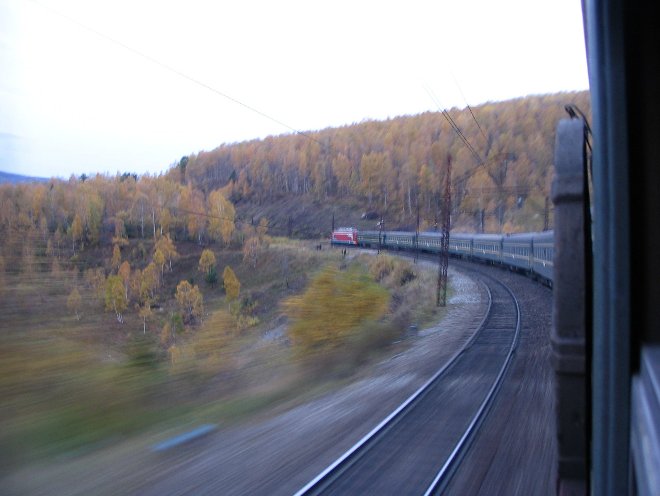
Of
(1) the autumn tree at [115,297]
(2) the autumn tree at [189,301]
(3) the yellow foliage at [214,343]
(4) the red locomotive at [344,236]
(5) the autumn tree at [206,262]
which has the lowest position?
(3) the yellow foliage at [214,343]

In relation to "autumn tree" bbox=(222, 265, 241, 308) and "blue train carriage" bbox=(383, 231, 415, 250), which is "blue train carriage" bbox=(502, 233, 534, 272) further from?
"autumn tree" bbox=(222, 265, 241, 308)

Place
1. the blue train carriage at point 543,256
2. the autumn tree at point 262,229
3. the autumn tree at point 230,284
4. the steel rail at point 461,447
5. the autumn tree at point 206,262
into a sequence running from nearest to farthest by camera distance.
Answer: the steel rail at point 461,447
the autumn tree at point 230,284
the autumn tree at point 206,262
the autumn tree at point 262,229
the blue train carriage at point 543,256

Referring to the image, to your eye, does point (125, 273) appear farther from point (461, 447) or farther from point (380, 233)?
point (380, 233)

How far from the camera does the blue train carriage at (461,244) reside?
29.2m

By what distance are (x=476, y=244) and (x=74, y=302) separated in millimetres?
25101

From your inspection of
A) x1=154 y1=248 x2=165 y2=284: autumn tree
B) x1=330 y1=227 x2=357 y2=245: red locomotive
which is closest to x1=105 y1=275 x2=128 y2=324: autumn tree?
x1=154 y1=248 x2=165 y2=284: autumn tree

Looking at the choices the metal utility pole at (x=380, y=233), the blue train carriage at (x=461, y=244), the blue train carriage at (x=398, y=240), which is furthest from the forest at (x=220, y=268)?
the blue train carriage at (x=461, y=244)

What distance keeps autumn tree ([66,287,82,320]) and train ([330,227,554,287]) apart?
14819mm

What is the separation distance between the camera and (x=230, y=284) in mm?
11617

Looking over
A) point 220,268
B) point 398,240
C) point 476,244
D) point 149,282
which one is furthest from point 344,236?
point 149,282

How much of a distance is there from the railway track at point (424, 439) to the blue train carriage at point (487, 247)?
1650cm

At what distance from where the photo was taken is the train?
20.0 m

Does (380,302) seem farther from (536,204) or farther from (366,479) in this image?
(536,204)

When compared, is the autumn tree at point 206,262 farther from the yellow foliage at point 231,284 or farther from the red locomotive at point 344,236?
the red locomotive at point 344,236
